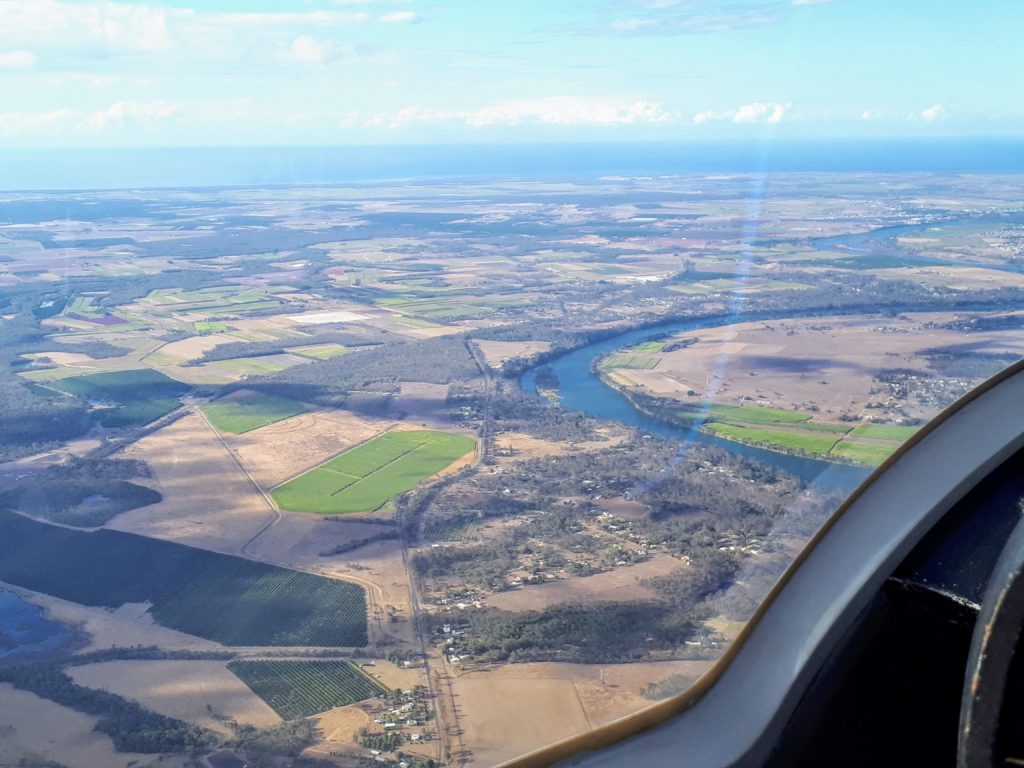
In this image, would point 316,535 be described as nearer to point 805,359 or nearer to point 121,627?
point 121,627

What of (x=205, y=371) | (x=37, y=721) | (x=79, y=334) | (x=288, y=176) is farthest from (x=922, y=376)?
(x=288, y=176)

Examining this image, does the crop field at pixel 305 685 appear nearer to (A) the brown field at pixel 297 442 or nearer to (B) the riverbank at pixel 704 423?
(B) the riverbank at pixel 704 423

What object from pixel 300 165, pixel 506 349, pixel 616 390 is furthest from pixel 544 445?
pixel 300 165

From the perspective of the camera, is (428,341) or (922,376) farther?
(428,341)

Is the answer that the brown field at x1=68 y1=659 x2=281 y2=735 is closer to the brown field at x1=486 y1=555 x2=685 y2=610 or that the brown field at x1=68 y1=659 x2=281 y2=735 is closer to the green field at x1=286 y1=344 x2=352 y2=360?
the brown field at x1=486 y1=555 x2=685 y2=610

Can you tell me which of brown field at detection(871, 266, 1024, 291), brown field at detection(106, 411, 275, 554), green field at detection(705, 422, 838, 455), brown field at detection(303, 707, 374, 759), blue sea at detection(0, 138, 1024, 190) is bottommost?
brown field at detection(106, 411, 275, 554)

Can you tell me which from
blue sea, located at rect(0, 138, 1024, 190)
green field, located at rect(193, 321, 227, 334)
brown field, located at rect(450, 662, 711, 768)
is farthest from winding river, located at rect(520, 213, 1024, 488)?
blue sea, located at rect(0, 138, 1024, 190)

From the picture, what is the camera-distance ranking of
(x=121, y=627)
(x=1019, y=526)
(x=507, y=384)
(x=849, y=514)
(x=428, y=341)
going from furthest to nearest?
(x=428, y=341), (x=507, y=384), (x=121, y=627), (x=849, y=514), (x=1019, y=526)

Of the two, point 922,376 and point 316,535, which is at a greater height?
point 922,376
